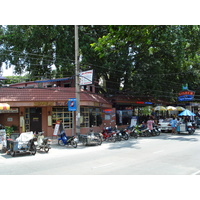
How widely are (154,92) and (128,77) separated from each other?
3.62 m

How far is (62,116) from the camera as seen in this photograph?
2030cm

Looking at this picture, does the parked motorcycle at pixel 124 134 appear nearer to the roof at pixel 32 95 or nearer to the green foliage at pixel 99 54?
the roof at pixel 32 95

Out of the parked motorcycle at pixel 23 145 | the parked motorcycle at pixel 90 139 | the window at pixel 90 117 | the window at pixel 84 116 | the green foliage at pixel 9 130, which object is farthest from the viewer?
the window at pixel 90 117

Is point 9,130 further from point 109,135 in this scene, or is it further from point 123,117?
point 123,117

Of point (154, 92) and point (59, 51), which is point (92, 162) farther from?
point (154, 92)

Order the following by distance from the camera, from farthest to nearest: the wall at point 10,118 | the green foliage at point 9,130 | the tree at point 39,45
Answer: the tree at point 39,45, the wall at point 10,118, the green foliage at point 9,130

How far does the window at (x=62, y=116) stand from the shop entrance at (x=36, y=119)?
1294 mm

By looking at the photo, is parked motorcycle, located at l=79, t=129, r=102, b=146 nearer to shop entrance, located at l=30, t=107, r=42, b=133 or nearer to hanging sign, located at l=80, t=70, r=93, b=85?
hanging sign, located at l=80, t=70, r=93, b=85

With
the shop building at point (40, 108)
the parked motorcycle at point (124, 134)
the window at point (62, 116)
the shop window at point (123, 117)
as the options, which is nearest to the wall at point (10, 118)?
the shop building at point (40, 108)

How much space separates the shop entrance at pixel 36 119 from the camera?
65.2 ft

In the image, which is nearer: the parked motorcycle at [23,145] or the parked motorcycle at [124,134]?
the parked motorcycle at [23,145]

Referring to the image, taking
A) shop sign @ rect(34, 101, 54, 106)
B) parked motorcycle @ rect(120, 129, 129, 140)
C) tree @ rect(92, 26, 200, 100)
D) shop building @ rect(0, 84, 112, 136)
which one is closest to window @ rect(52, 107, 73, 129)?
shop building @ rect(0, 84, 112, 136)

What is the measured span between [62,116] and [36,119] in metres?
2.39

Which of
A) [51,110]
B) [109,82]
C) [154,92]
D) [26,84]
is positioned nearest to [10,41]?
[26,84]
